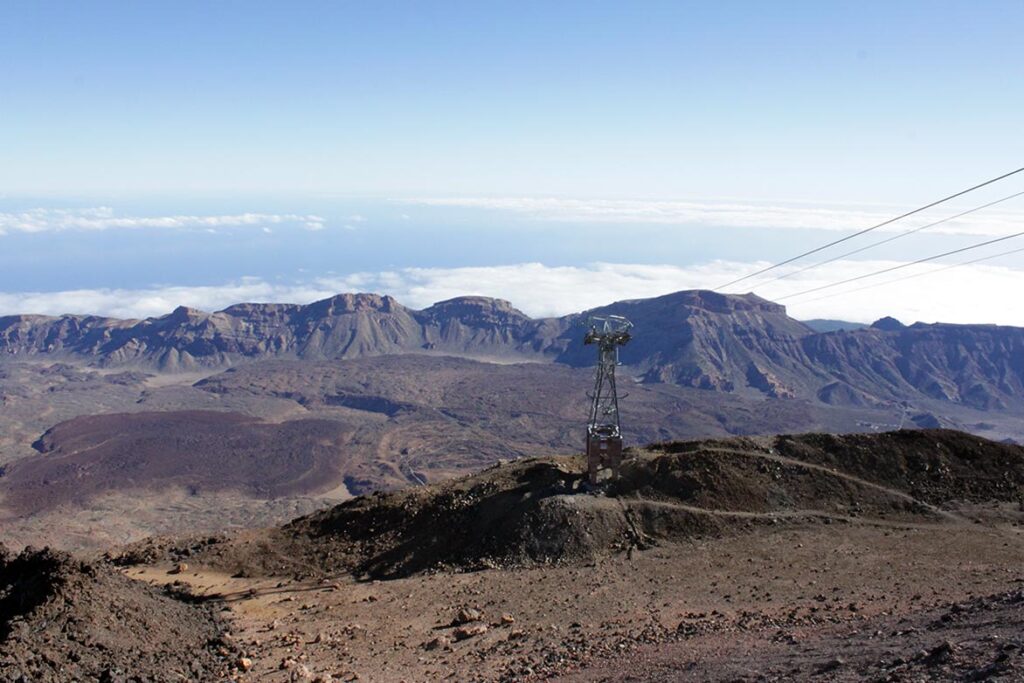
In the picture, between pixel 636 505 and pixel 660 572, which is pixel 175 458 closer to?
pixel 636 505

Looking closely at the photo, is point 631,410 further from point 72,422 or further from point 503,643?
point 503,643

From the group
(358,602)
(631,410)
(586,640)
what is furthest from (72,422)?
A: (586,640)

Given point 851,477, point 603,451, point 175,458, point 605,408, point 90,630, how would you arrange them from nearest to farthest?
point 90,630
point 605,408
point 603,451
point 851,477
point 175,458

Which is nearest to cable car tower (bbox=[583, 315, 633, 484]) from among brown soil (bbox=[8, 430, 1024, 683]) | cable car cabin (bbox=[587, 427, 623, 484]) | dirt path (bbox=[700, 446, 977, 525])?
cable car cabin (bbox=[587, 427, 623, 484])

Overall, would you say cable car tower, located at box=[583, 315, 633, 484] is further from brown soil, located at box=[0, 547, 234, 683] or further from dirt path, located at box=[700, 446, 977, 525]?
brown soil, located at box=[0, 547, 234, 683]

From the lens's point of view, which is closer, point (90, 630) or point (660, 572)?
point (90, 630)

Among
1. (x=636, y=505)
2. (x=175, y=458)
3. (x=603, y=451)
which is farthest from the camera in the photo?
(x=175, y=458)

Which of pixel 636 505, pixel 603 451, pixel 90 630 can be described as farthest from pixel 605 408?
pixel 90 630

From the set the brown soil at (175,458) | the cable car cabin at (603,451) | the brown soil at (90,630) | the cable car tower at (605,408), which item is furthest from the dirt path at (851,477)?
the brown soil at (175,458)
